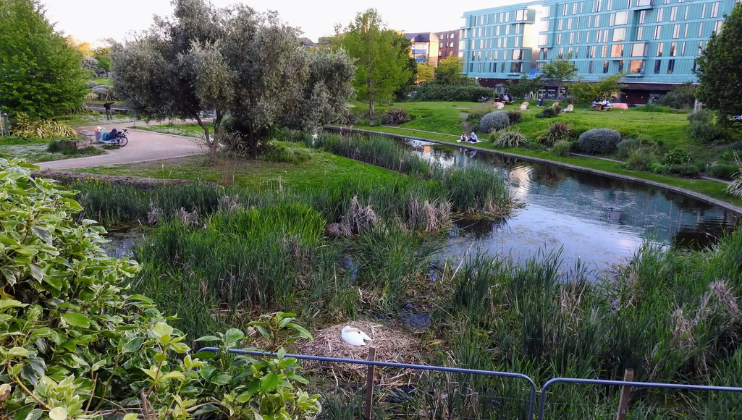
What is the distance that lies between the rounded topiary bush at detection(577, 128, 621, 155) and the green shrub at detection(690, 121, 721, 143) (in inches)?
109

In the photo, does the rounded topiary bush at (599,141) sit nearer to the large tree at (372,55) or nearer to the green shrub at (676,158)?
the green shrub at (676,158)

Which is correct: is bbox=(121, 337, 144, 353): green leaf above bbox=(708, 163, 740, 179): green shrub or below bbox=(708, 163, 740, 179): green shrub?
above

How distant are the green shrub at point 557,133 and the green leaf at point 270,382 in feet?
79.4

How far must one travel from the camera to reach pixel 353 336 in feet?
18.7

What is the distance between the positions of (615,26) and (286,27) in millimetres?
55444

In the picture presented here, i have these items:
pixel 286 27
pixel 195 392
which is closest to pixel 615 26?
pixel 286 27

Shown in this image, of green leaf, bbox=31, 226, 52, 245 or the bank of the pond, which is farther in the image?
the bank of the pond

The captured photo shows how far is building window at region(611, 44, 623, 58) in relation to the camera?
192 feet

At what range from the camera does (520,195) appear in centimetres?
1530

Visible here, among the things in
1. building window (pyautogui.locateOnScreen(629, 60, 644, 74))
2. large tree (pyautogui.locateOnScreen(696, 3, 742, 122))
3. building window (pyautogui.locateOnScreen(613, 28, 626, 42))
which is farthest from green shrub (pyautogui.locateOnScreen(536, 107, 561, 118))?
building window (pyautogui.locateOnScreen(613, 28, 626, 42))

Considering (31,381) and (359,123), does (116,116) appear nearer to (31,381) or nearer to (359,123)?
(359,123)

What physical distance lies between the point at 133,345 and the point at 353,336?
3752 mm

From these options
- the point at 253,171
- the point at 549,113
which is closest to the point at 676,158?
the point at 549,113

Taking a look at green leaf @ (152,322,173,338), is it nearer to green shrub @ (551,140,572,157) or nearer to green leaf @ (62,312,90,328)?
green leaf @ (62,312,90,328)
